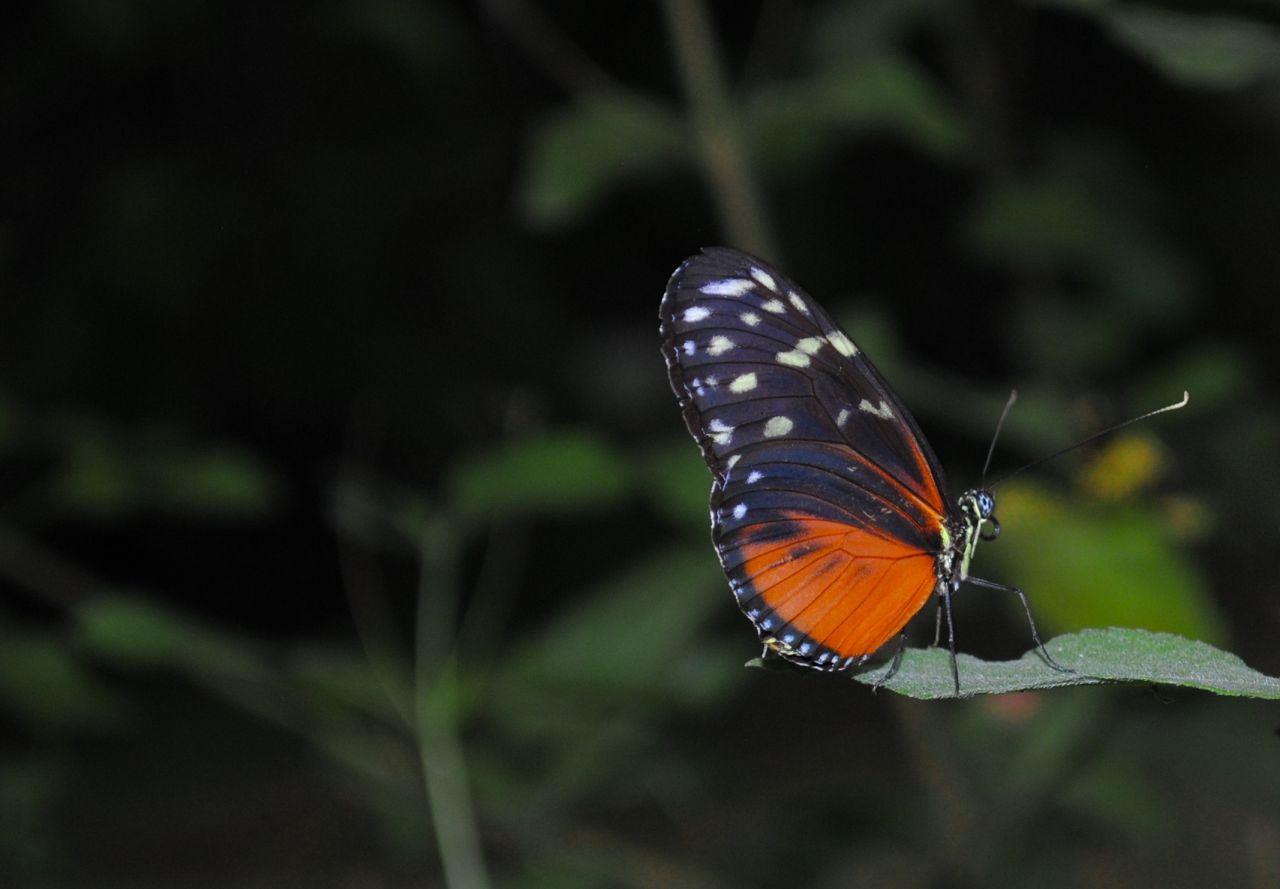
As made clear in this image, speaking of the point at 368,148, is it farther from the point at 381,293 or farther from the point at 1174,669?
the point at 1174,669

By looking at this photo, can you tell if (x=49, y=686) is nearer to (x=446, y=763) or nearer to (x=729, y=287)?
(x=446, y=763)

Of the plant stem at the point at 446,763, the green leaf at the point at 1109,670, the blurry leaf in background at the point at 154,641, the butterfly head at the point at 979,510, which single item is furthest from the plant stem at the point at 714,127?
the green leaf at the point at 1109,670

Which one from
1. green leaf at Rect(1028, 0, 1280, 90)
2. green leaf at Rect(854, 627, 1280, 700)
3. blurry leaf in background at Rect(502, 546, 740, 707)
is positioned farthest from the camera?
blurry leaf in background at Rect(502, 546, 740, 707)

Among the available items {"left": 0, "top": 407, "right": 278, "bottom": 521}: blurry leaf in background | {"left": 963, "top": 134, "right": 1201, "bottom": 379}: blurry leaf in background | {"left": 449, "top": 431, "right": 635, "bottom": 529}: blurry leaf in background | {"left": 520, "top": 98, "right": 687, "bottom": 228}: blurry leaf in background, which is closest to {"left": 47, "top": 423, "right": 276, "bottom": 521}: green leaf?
{"left": 0, "top": 407, "right": 278, "bottom": 521}: blurry leaf in background

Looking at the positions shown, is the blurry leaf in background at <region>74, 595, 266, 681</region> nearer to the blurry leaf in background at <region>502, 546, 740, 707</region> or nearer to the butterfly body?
the blurry leaf in background at <region>502, 546, 740, 707</region>

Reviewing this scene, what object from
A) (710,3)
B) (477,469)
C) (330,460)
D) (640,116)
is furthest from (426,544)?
(330,460)

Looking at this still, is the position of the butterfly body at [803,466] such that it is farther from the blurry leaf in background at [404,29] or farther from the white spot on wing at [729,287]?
the blurry leaf in background at [404,29]

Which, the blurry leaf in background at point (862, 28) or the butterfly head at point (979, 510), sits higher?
the blurry leaf in background at point (862, 28)
